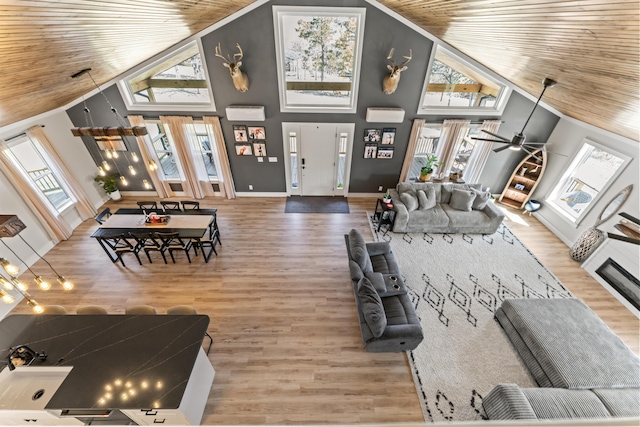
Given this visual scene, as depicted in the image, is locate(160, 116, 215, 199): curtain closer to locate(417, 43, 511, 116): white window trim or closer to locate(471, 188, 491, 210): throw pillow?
locate(417, 43, 511, 116): white window trim

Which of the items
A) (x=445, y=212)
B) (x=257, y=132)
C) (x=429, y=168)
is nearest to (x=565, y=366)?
(x=445, y=212)

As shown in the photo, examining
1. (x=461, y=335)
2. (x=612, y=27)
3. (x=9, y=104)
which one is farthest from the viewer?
(x=461, y=335)

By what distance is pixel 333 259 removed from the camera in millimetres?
5301

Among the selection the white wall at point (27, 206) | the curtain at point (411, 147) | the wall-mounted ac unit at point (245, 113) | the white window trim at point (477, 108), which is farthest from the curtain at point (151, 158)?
the white window trim at point (477, 108)

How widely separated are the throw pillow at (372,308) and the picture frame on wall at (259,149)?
169 inches

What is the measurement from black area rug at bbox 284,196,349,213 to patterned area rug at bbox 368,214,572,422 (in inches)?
55.3

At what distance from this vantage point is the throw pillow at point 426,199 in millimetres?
5902

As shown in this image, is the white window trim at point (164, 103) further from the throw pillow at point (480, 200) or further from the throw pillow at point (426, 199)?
the throw pillow at point (480, 200)

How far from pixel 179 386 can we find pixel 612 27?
459 cm

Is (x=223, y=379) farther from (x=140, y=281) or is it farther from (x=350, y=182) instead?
(x=350, y=182)

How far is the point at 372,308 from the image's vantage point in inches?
135

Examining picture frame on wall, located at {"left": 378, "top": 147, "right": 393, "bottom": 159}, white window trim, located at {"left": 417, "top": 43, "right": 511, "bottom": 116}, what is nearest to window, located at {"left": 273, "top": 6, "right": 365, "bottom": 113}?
picture frame on wall, located at {"left": 378, "top": 147, "right": 393, "bottom": 159}

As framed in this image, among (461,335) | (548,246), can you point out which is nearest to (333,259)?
(461,335)

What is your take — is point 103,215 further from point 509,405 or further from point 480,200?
point 480,200
